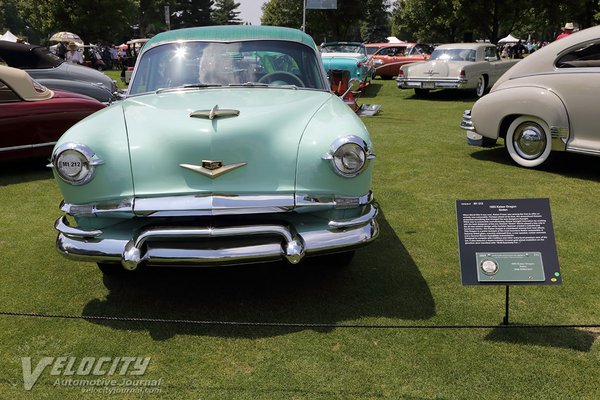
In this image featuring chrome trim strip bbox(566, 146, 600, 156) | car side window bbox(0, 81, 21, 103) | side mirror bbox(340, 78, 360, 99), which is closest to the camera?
side mirror bbox(340, 78, 360, 99)

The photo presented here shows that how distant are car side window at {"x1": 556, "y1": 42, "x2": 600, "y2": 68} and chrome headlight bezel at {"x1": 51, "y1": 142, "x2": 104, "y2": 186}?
5266 mm

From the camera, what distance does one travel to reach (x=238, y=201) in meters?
2.71

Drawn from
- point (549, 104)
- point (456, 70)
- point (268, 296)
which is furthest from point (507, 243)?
point (456, 70)

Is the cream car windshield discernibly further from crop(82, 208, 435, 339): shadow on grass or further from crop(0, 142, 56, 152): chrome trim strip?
crop(0, 142, 56, 152): chrome trim strip

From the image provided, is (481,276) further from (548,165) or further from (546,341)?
(548,165)

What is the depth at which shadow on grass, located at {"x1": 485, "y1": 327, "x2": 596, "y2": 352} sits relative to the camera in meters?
2.69

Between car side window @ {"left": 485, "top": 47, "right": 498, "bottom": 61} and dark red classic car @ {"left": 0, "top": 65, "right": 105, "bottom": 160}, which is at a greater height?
car side window @ {"left": 485, "top": 47, "right": 498, "bottom": 61}

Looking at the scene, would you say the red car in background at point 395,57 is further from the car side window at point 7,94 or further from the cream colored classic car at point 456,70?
the car side window at point 7,94

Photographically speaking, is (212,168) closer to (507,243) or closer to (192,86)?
(192,86)

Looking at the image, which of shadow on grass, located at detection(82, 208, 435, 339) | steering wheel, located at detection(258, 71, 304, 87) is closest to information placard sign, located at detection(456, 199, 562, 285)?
shadow on grass, located at detection(82, 208, 435, 339)

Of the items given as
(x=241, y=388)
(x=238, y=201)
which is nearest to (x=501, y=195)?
(x=238, y=201)

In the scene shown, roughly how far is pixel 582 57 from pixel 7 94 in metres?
6.71

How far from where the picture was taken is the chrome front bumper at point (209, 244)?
2670 millimetres

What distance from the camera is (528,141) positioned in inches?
246
